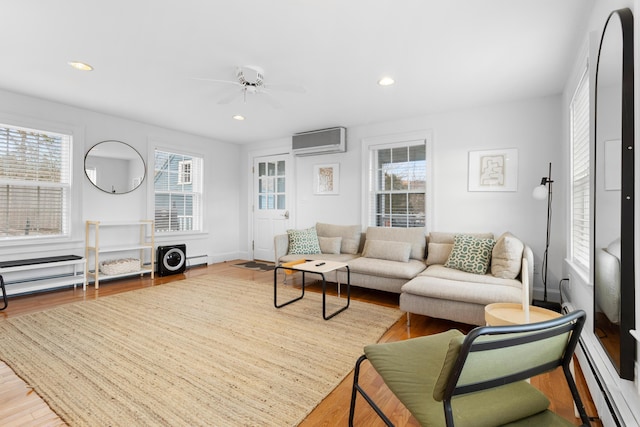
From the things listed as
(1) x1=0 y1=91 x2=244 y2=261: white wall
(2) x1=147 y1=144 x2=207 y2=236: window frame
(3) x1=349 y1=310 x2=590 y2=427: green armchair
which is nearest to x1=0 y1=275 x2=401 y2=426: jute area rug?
(3) x1=349 y1=310 x2=590 y2=427: green armchair

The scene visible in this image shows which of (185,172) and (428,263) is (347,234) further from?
(185,172)

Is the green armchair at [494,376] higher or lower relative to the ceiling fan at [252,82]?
lower

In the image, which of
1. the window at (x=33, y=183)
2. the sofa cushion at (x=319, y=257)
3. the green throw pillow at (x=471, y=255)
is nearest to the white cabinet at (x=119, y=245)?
the window at (x=33, y=183)

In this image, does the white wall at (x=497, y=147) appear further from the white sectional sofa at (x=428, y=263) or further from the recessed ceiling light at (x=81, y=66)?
the recessed ceiling light at (x=81, y=66)

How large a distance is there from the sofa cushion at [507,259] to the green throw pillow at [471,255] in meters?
0.11

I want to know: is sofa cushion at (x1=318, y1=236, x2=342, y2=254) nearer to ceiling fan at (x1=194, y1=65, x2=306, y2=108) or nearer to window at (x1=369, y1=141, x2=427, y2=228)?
window at (x1=369, y1=141, x2=427, y2=228)

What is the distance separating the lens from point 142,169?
4.98 m

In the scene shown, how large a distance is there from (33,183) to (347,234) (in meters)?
4.24

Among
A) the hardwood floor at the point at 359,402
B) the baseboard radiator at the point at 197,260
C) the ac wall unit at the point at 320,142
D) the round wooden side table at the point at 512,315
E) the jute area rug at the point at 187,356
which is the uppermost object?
the ac wall unit at the point at 320,142

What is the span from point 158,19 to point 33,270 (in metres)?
3.68

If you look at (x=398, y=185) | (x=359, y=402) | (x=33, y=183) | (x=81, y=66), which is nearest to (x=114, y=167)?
(x=33, y=183)

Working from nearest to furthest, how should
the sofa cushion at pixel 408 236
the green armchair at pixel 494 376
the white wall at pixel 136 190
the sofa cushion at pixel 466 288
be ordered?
the green armchair at pixel 494 376
the sofa cushion at pixel 466 288
the white wall at pixel 136 190
the sofa cushion at pixel 408 236

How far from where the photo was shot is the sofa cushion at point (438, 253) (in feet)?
12.8

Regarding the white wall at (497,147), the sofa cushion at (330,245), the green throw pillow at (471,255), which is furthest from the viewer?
the sofa cushion at (330,245)
